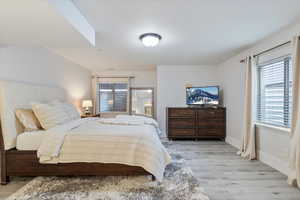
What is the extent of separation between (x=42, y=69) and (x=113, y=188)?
2.84 meters

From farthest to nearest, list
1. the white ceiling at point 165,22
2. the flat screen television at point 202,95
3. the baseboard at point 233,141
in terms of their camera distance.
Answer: the flat screen television at point 202,95, the baseboard at point 233,141, the white ceiling at point 165,22

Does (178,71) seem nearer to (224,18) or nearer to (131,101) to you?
(131,101)

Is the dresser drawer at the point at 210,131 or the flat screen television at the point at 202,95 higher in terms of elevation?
the flat screen television at the point at 202,95

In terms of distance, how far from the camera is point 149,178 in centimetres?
247

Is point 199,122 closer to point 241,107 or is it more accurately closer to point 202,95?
point 202,95

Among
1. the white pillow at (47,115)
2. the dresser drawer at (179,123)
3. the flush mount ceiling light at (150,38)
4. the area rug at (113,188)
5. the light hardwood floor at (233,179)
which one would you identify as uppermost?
the flush mount ceiling light at (150,38)

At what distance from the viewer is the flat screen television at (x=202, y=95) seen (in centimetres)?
495

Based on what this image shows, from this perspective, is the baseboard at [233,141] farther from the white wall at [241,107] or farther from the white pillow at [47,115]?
the white pillow at [47,115]

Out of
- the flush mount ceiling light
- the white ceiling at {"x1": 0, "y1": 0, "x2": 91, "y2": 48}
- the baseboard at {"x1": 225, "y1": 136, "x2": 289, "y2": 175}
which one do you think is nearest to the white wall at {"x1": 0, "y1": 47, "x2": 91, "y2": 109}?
the white ceiling at {"x1": 0, "y1": 0, "x2": 91, "y2": 48}

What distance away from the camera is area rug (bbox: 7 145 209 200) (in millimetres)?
2033

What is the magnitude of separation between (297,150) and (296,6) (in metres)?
1.81

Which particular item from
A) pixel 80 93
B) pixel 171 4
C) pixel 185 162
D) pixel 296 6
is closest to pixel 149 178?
pixel 185 162

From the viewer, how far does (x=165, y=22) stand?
96.9 inches

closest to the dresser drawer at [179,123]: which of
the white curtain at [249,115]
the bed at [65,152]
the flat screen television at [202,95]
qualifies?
the flat screen television at [202,95]
